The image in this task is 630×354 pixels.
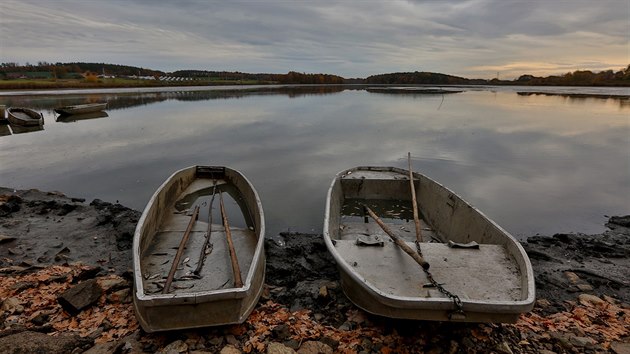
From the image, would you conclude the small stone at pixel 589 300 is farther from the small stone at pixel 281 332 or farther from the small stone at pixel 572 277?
the small stone at pixel 281 332

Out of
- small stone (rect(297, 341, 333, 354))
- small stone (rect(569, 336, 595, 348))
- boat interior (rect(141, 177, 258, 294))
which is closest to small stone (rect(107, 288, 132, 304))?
boat interior (rect(141, 177, 258, 294))

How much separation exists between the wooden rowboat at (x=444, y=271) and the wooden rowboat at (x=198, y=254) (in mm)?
1575

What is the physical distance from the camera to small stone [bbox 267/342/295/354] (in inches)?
167

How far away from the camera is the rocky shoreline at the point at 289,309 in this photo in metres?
4.34

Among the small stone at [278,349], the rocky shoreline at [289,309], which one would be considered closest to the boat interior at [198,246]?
the rocky shoreline at [289,309]

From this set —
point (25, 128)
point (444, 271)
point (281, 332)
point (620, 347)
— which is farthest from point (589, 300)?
point (25, 128)

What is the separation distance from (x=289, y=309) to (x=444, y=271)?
8.02ft

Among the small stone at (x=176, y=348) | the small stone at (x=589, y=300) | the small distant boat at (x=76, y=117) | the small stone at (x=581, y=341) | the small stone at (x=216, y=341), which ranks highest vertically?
the small distant boat at (x=76, y=117)

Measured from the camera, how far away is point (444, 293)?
424 centimetres

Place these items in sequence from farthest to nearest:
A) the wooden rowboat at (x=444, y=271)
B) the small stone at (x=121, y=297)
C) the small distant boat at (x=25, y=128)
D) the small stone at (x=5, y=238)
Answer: the small distant boat at (x=25, y=128) < the small stone at (x=5, y=238) < the small stone at (x=121, y=297) < the wooden rowboat at (x=444, y=271)

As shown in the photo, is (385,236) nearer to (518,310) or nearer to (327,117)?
(518,310)

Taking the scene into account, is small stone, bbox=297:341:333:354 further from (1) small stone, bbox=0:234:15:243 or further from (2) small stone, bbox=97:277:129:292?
(1) small stone, bbox=0:234:15:243

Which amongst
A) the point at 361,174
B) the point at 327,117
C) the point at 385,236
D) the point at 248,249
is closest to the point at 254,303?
the point at 248,249

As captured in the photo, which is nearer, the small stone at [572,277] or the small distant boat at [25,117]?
the small stone at [572,277]
